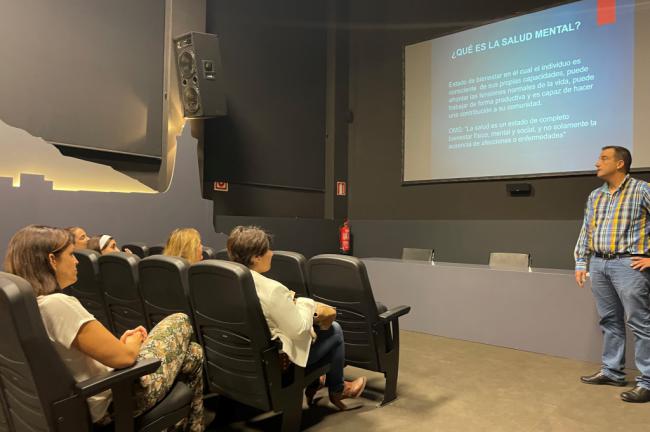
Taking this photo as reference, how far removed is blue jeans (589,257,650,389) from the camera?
8.95 ft

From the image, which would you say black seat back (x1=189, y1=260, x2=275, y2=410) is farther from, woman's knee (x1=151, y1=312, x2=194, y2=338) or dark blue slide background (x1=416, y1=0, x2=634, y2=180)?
dark blue slide background (x1=416, y1=0, x2=634, y2=180)

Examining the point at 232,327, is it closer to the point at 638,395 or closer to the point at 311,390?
the point at 311,390

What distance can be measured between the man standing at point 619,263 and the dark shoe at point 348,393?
1.50m

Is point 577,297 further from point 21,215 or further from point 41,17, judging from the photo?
point 41,17

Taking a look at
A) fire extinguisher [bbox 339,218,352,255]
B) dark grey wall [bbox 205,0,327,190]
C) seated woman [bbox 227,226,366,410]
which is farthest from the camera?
fire extinguisher [bbox 339,218,352,255]

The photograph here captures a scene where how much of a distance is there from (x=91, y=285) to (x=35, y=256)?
4.19ft

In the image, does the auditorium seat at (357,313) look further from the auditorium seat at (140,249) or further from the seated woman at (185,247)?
the auditorium seat at (140,249)

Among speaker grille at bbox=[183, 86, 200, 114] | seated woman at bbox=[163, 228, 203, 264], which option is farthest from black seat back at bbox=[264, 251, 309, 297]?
speaker grille at bbox=[183, 86, 200, 114]

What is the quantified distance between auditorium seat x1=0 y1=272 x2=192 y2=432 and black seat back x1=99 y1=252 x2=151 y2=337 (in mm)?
854

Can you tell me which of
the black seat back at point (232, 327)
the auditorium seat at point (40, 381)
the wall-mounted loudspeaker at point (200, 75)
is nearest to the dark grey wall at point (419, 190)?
the wall-mounted loudspeaker at point (200, 75)

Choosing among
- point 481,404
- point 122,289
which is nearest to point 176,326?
point 122,289

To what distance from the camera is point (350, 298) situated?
2.44 metres

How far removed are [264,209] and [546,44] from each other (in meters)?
3.54

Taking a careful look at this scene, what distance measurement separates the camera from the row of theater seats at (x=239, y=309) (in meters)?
1.91
